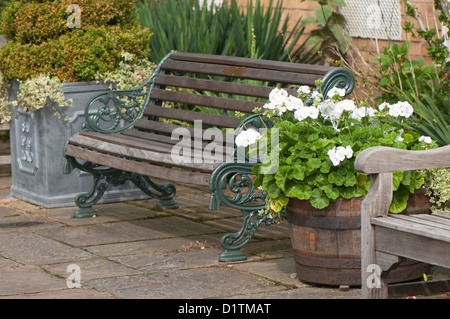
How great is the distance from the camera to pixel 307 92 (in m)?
4.38

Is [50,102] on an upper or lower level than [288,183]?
upper

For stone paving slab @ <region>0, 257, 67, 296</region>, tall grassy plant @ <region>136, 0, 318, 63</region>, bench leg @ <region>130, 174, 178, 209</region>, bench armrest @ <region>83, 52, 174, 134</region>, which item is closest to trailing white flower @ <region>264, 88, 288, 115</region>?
stone paving slab @ <region>0, 257, 67, 296</region>

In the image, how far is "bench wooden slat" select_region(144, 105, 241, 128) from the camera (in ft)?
16.8

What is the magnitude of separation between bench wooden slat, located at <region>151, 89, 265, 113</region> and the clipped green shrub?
0.50m

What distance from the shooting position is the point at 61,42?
19.5 ft

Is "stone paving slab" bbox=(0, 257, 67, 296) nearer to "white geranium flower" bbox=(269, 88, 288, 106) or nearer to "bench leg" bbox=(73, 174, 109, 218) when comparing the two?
"bench leg" bbox=(73, 174, 109, 218)

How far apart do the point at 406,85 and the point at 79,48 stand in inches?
93.8

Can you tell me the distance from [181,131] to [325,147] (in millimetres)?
1661

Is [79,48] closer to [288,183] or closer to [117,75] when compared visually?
[117,75]

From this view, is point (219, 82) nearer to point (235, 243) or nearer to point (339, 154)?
point (235, 243)

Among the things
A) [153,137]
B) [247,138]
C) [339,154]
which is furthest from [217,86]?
[339,154]

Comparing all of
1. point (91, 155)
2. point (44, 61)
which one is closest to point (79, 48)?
point (44, 61)

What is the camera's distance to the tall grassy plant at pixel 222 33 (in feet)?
24.4

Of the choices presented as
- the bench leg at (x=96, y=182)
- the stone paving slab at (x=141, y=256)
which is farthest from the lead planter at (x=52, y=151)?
the bench leg at (x=96, y=182)
